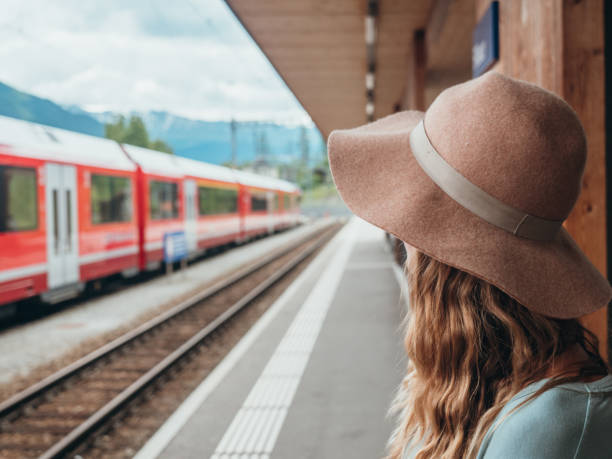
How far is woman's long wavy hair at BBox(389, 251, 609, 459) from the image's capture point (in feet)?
2.96

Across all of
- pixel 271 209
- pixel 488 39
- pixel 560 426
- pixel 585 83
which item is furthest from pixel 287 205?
pixel 560 426

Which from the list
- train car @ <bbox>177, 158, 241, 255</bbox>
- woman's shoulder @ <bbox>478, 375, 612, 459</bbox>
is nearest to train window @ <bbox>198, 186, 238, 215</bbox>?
train car @ <bbox>177, 158, 241, 255</bbox>

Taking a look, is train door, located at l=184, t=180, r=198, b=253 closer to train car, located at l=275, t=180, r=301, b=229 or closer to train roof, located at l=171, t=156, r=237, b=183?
train roof, located at l=171, t=156, r=237, b=183

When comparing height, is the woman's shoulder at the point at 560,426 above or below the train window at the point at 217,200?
below

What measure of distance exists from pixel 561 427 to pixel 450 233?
1.10 ft

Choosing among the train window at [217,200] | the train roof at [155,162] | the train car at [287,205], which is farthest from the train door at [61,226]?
the train car at [287,205]

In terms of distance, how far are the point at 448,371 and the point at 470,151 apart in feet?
1.30

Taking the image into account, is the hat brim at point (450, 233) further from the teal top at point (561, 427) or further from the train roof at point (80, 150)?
the train roof at point (80, 150)

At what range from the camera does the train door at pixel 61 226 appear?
8.40 metres

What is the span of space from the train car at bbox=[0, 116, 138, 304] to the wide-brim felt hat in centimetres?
748

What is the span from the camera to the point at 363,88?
11023 mm

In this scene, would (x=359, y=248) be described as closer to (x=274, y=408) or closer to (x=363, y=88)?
(x=363, y=88)

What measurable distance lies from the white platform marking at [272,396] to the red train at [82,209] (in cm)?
391

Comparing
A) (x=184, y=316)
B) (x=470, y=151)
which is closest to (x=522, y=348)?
(x=470, y=151)
